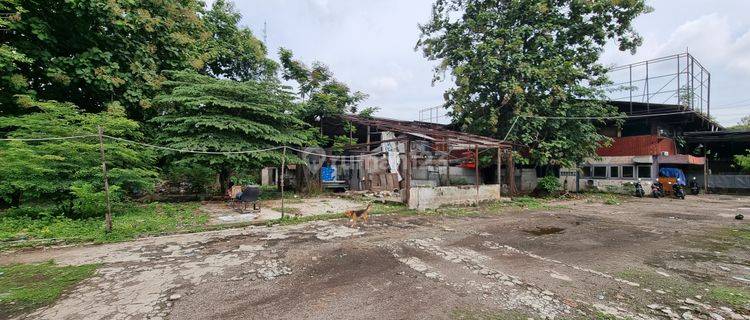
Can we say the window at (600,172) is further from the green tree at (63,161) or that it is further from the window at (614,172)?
the green tree at (63,161)

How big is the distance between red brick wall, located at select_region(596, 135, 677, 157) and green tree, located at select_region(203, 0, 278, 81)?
21.8 m

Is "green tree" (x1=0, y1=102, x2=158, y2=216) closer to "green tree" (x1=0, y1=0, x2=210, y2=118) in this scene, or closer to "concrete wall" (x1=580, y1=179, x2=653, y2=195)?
"green tree" (x1=0, y1=0, x2=210, y2=118)

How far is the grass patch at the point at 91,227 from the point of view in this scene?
260 inches

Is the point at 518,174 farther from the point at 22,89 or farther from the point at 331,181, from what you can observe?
the point at 22,89

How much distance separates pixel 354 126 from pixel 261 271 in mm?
12999

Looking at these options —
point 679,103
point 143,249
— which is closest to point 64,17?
point 143,249

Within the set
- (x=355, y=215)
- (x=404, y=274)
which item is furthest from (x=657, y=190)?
(x=404, y=274)

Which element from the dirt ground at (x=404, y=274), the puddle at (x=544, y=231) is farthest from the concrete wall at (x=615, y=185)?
the puddle at (x=544, y=231)

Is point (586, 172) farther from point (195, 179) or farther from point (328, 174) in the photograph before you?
point (195, 179)

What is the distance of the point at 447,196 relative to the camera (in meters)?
12.8

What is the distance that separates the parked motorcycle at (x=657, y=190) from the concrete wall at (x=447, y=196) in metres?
10.2

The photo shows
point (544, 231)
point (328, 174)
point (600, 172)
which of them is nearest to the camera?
point (544, 231)

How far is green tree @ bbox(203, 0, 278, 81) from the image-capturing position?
58.6ft

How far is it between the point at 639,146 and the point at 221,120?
2291 cm
